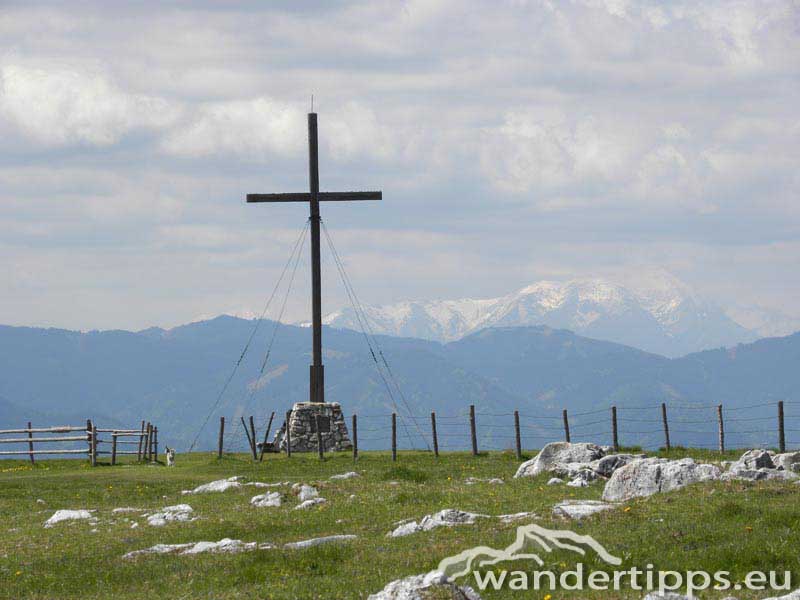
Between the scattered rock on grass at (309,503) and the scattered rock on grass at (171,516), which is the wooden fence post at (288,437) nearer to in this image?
the scattered rock on grass at (171,516)

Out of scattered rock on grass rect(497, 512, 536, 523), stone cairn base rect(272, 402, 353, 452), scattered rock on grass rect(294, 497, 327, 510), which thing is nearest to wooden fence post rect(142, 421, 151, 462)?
stone cairn base rect(272, 402, 353, 452)

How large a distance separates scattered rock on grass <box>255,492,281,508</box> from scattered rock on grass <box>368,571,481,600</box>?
623 inches

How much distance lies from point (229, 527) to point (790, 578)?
1386 centimetres

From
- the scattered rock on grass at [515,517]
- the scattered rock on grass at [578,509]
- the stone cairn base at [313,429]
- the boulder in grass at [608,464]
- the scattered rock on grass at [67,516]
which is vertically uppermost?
the stone cairn base at [313,429]

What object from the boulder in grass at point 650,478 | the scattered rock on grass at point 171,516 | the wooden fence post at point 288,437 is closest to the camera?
the boulder in grass at point 650,478

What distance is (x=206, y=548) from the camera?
953 inches

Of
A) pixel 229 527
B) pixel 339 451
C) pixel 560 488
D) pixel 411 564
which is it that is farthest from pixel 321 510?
pixel 339 451

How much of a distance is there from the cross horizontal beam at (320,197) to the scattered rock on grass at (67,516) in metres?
29.1

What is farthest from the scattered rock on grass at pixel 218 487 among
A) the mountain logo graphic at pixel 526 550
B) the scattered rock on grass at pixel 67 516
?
the mountain logo graphic at pixel 526 550

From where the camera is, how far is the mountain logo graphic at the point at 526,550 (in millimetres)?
19594

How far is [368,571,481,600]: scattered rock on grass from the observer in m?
16.3

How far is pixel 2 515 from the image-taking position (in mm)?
35188

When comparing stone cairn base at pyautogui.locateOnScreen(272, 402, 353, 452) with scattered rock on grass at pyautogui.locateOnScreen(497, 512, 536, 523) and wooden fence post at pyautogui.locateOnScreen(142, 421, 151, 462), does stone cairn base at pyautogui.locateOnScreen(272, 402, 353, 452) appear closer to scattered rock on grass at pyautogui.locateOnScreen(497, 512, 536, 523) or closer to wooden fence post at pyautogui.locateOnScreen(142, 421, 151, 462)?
wooden fence post at pyautogui.locateOnScreen(142, 421, 151, 462)

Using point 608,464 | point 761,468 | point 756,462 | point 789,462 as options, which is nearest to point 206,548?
point 761,468
